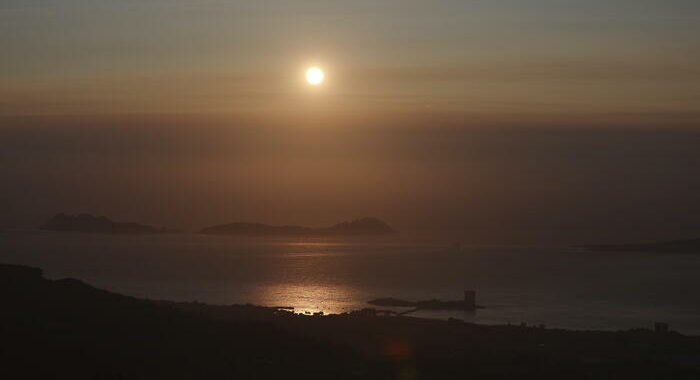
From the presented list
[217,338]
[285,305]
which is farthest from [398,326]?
[285,305]

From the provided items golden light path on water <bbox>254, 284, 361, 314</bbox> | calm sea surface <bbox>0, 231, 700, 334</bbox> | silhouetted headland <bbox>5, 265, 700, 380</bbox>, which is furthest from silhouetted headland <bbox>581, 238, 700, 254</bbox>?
silhouetted headland <bbox>5, 265, 700, 380</bbox>

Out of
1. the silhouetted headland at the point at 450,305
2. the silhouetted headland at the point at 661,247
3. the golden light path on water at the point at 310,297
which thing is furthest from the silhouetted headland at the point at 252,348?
the silhouetted headland at the point at 661,247

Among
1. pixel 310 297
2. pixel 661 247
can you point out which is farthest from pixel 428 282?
pixel 661 247

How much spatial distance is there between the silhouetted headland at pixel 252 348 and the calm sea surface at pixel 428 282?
69.0ft

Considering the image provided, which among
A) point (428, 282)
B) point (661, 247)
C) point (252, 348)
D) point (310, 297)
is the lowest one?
point (252, 348)

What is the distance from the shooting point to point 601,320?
170 feet

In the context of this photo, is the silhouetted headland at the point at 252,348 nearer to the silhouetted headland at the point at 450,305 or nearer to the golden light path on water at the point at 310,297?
the silhouetted headland at the point at 450,305

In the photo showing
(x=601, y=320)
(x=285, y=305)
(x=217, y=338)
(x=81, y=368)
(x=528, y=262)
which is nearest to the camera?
(x=81, y=368)

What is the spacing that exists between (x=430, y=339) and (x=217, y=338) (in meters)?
9.90

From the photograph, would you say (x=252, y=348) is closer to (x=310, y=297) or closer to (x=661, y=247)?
(x=310, y=297)

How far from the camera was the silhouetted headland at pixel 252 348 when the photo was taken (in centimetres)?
1659

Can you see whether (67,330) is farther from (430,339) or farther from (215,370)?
(430,339)

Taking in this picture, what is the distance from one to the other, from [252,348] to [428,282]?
66.1 meters

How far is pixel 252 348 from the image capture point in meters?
20.3
